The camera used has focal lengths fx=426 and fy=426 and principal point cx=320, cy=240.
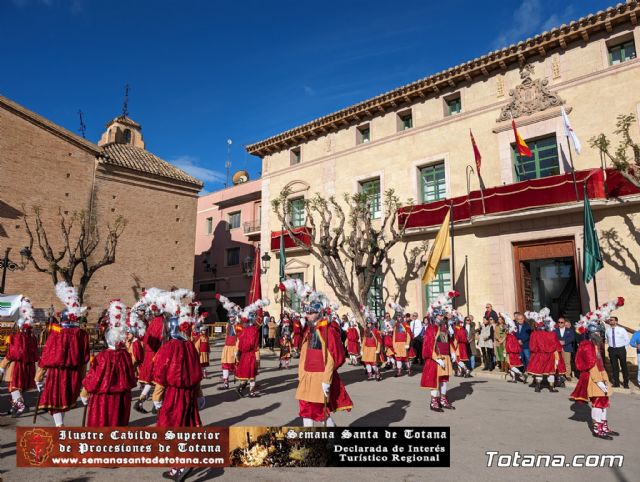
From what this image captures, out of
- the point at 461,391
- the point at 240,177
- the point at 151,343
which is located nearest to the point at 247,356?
the point at 151,343

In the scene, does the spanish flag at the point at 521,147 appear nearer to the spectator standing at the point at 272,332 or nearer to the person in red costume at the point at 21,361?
the spectator standing at the point at 272,332

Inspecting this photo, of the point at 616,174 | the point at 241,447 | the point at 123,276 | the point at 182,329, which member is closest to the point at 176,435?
the point at 241,447

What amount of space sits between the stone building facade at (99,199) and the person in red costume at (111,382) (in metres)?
21.5

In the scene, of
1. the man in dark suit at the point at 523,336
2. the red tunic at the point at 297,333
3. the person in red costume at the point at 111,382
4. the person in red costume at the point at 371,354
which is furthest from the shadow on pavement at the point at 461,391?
the person in red costume at the point at 111,382

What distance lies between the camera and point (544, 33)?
1623 cm

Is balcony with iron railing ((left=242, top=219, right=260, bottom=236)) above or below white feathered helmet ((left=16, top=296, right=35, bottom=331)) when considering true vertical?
above

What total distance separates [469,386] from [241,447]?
860 centimetres

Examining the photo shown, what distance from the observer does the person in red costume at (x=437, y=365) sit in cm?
842

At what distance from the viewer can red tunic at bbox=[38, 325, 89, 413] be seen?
6.41 m

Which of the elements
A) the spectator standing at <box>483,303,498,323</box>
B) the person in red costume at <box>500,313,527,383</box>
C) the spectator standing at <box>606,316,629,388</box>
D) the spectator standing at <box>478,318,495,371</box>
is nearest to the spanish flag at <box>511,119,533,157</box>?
the spectator standing at <box>483,303,498,323</box>

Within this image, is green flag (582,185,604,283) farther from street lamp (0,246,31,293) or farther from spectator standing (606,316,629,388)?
street lamp (0,246,31,293)

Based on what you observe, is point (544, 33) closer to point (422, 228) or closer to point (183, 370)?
point (422, 228)

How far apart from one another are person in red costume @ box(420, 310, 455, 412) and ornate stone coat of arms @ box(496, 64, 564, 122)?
1208cm

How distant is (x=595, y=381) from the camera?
6789 mm
